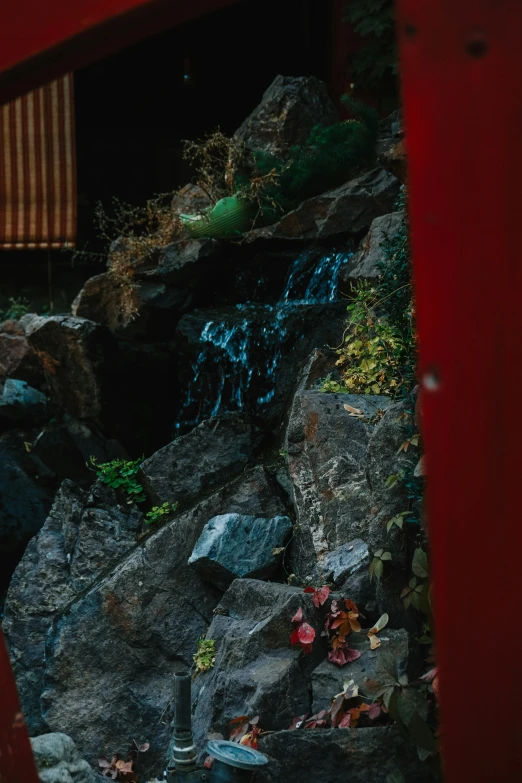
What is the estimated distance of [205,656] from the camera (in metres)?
4.18

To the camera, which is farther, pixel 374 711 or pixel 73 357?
pixel 73 357

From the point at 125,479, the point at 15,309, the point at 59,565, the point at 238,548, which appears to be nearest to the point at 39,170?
the point at 15,309

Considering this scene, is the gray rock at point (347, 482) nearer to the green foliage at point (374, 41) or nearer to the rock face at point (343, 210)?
the rock face at point (343, 210)

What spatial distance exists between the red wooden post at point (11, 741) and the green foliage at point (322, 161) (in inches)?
262

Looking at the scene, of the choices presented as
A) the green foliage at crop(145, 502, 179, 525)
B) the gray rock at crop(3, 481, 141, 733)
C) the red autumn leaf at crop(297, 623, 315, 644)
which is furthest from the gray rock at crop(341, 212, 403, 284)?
the red autumn leaf at crop(297, 623, 315, 644)

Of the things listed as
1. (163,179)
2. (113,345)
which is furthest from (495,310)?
(163,179)

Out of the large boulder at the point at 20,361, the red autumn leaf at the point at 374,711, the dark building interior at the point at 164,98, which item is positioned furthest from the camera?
the dark building interior at the point at 164,98

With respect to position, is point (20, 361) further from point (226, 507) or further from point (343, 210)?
point (226, 507)

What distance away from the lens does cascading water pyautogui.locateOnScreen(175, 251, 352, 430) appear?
6156 millimetres

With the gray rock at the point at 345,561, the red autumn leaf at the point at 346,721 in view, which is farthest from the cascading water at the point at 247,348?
the red autumn leaf at the point at 346,721

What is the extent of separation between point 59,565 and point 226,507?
4.67 ft

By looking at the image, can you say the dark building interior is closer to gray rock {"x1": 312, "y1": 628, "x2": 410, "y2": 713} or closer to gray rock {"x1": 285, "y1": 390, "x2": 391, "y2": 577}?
gray rock {"x1": 285, "y1": 390, "x2": 391, "y2": 577}

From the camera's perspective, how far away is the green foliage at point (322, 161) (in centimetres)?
759

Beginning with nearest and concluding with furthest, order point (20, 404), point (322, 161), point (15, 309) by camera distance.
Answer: point (20, 404) → point (322, 161) → point (15, 309)
